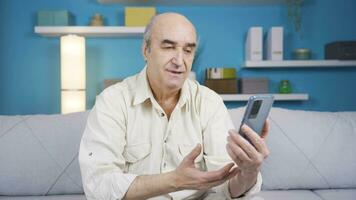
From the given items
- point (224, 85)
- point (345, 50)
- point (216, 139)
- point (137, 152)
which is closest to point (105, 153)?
point (137, 152)

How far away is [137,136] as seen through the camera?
1.16 m

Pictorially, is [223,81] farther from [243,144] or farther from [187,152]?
[243,144]

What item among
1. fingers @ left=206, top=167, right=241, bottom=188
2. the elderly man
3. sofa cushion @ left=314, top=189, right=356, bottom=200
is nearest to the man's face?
the elderly man

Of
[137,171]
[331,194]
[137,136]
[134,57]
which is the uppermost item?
[134,57]

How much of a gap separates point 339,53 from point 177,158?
5.62ft

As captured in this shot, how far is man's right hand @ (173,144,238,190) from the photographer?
86 centimetres

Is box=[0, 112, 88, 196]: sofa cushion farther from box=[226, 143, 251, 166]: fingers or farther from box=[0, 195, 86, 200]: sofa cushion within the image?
box=[226, 143, 251, 166]: fingers

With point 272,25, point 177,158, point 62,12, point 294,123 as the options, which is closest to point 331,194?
point 294,123

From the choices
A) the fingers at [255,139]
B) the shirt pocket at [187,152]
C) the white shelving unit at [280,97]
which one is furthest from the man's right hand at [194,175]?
the white shelving unit at [280,97]

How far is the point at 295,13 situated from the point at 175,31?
168 cm

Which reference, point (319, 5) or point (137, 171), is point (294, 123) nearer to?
point (137, 171)

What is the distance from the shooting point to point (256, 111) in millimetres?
802

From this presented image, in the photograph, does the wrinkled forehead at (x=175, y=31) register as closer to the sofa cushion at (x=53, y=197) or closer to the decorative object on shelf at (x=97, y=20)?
the sofa cushion at (x=53, y=197)

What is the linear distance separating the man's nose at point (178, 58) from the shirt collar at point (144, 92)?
122 millimetres
